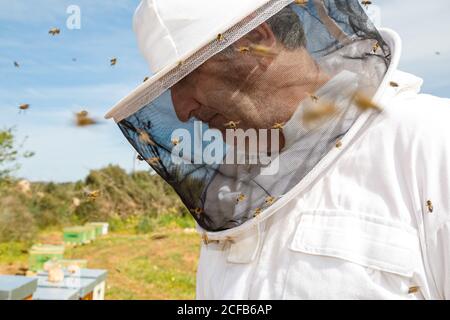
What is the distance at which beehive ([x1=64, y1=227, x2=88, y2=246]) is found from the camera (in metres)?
10.7

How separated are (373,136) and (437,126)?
169 mm

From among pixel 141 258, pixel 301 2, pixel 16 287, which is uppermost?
pixel 301 2

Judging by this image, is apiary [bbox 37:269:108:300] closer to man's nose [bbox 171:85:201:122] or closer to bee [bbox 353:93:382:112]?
man's nose [bbox 171:85:201:122]

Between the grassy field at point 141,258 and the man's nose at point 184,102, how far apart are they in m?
7.17

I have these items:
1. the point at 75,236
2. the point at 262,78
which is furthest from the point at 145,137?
the point at 75,236

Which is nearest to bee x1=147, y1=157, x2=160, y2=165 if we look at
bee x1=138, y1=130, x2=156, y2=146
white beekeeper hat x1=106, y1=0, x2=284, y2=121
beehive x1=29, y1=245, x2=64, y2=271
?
bee x1=138, y1=130, x2=156, y2=146

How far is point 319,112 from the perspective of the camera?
5.41ft

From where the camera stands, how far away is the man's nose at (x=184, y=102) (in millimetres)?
1784

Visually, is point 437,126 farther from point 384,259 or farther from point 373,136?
point 384,259

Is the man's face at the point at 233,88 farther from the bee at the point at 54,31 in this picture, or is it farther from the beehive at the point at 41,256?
the beehive at the point at 41,256

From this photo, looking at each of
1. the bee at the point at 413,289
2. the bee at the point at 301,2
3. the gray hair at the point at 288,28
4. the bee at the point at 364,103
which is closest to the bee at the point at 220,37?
the gray hair at the point at 288,28

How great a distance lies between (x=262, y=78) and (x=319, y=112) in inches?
7.9

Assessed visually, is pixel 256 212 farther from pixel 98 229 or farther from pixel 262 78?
pixel 98 229

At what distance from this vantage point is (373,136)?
1.53 m
